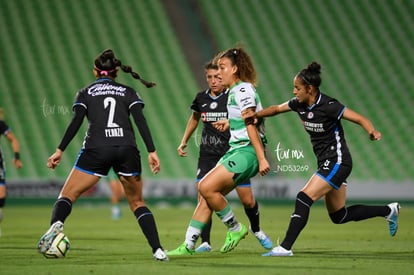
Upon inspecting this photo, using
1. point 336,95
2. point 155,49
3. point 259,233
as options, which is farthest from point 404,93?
point 259,233

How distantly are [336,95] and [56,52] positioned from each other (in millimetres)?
10070

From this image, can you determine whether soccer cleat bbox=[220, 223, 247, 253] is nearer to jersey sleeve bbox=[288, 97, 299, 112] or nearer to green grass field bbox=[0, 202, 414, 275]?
green grass field bbox=[0, 202, 414, 275]

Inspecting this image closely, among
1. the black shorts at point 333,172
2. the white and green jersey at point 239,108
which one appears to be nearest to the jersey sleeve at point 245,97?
the white and green jersey at point 239,108

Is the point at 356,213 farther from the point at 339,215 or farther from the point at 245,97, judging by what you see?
the point at 245,97

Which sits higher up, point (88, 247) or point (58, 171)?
point (88, 247)

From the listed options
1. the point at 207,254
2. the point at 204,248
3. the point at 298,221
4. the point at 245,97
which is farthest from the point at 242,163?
the point at 204,248

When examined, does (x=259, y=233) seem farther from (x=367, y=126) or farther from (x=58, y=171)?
(x=58, y=171)

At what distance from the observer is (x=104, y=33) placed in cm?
3036

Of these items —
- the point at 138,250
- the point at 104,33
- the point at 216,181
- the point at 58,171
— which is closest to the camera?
the point at 216,181

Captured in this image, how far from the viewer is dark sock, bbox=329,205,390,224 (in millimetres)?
9648

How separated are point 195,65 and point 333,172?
21493 mm

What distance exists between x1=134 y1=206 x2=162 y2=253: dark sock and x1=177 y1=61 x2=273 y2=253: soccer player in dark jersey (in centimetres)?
177

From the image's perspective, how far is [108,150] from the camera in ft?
27.1

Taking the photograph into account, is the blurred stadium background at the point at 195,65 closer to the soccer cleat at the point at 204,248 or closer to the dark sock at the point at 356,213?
the dark sock at the point at 356,213
